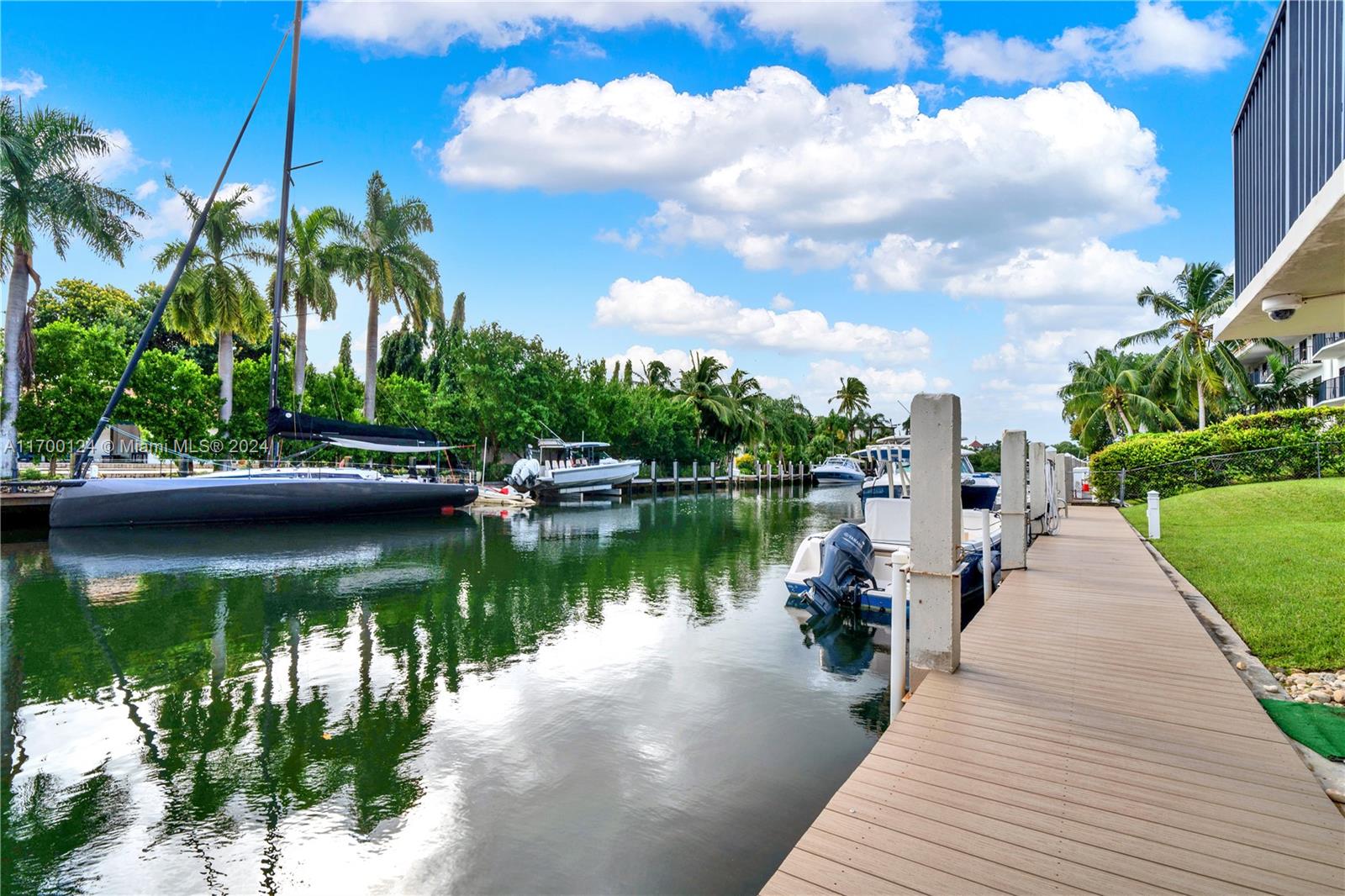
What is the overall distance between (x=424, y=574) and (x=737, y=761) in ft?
35.5

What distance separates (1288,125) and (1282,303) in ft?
16.2

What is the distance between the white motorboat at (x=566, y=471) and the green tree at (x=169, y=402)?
12831mm

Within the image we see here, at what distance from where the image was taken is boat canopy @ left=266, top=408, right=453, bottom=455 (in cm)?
2388

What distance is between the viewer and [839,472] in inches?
2436

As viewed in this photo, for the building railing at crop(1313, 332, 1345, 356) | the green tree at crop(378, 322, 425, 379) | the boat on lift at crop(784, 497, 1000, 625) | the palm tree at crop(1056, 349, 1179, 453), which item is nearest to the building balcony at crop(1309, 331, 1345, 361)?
the building railing at crop(1313, 332, 1345, 356)

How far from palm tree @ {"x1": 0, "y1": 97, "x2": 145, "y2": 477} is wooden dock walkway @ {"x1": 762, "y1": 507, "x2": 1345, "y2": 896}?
27.7m

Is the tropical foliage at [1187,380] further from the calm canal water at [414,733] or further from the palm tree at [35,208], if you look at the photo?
the palm tree at [35,208]

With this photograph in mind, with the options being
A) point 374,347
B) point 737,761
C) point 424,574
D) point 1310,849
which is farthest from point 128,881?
point 374,347

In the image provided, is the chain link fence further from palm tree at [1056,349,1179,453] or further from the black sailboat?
the black sailboat

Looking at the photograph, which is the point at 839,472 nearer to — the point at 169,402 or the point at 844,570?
the point at 169,402

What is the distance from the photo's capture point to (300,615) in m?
11.1

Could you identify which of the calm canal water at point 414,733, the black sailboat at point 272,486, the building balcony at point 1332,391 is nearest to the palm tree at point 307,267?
the black sailboat at point 272,486

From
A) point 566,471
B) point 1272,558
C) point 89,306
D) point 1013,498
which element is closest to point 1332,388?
point 1272,558

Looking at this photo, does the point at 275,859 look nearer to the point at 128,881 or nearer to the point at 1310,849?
the point at 128,881
